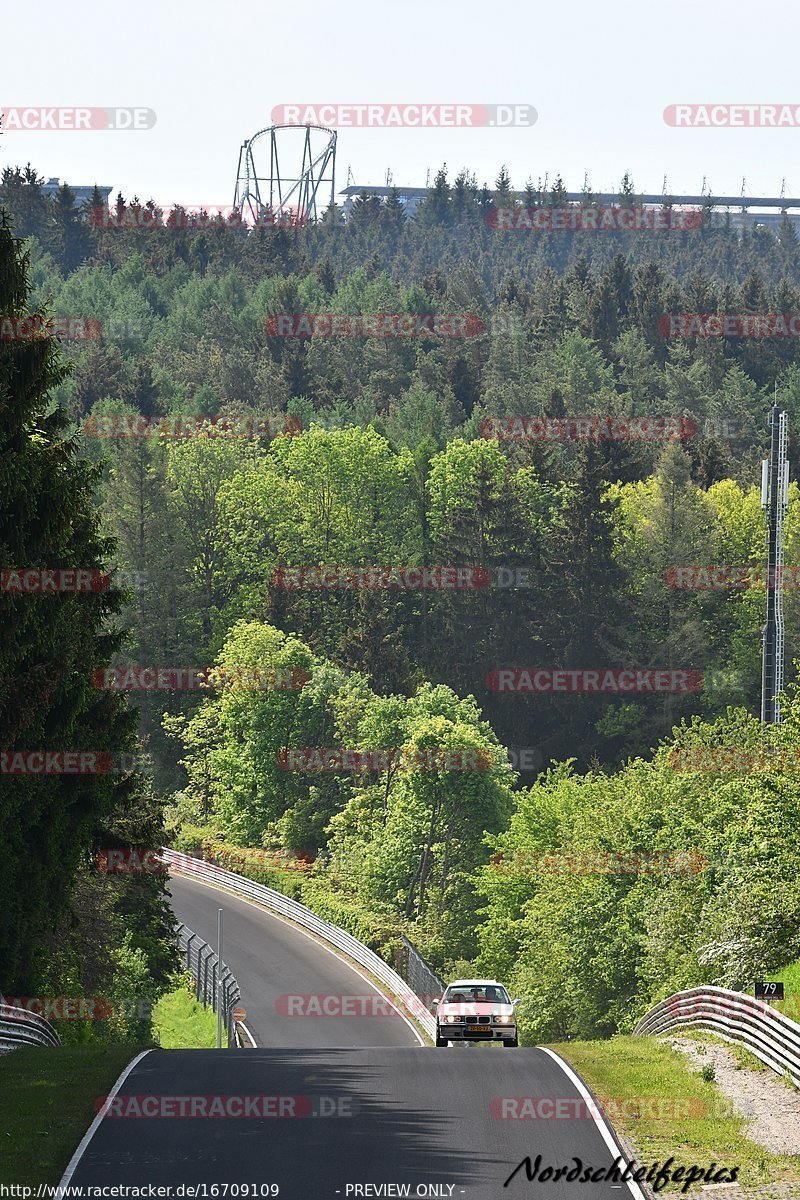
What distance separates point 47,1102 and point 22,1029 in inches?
254

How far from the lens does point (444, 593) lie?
353ft

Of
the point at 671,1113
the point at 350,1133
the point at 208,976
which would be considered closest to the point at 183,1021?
the point at 208,976

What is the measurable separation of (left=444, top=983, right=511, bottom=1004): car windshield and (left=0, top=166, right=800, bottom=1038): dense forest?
167 inches

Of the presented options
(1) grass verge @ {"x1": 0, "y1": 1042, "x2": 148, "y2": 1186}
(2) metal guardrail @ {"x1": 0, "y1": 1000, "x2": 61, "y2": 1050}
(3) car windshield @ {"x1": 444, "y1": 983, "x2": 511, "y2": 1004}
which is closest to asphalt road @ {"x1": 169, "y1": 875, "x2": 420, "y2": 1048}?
(3) car windshield @ {"x1": 444, "y1": 983, "x2": 511, "y2": 1004}

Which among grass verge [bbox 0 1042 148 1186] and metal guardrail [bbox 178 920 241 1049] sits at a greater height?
grass verge [bbox 0 1042 148 1186]

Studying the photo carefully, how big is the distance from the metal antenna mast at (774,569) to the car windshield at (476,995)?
1282 inches

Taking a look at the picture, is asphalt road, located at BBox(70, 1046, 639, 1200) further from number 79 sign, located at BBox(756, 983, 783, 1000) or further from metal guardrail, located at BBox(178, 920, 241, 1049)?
metal guardrail, located at BBox(178, 920, 241, 1049)

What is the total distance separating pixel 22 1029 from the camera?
89.5 feet

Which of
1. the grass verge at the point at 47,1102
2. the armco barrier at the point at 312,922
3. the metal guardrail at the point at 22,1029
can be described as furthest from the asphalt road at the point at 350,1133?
the armco barrier at the point at 312,922

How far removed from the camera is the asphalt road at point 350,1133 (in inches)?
680

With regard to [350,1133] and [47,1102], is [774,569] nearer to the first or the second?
[47,1102]

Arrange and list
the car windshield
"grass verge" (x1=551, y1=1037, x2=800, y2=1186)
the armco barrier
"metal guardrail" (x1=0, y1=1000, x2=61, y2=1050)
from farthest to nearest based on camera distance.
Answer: the armco barrier, the car windshield, "metal guardrail" (x1=0, y1=1000, x2=61, y2=1050), "grass verge" (x1=551, y1=1037, x2=800, y2=1186)

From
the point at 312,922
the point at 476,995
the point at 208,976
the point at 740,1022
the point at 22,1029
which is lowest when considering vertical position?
the point at 312,922

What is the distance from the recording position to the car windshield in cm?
3288
